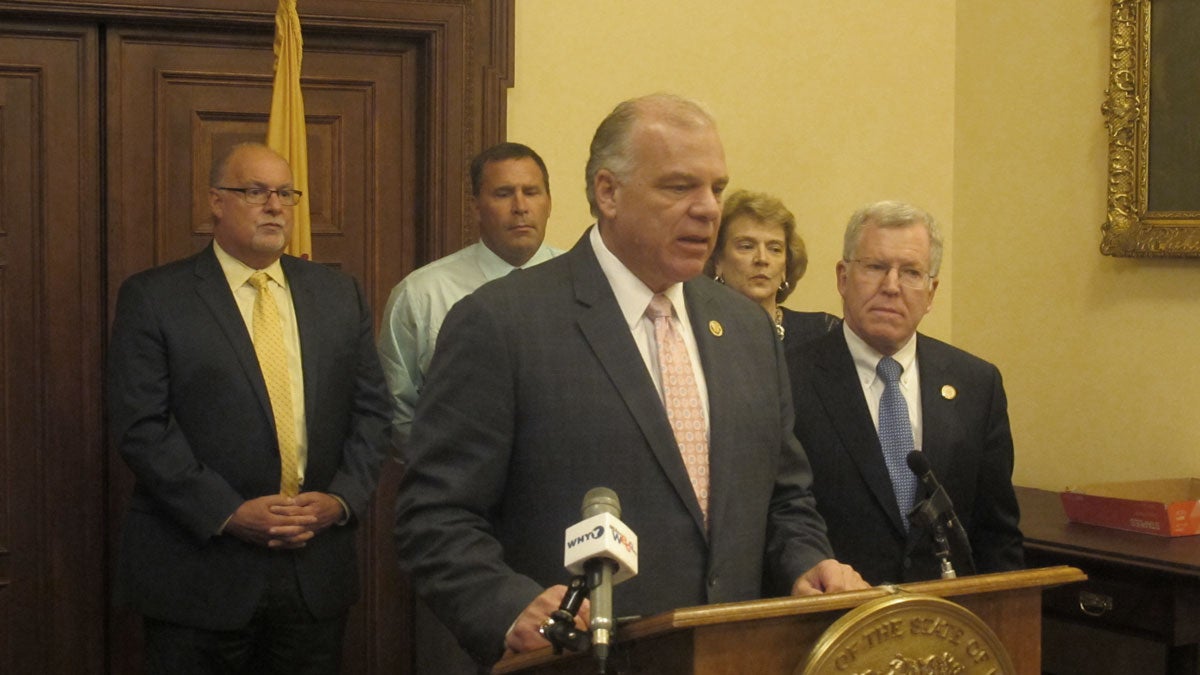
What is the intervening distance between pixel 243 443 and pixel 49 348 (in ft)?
3.58

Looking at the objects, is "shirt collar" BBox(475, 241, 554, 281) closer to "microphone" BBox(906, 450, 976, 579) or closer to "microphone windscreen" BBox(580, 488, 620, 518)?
"microphone" BBox(906, 450, 976, 579)

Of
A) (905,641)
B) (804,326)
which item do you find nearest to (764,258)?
(804,326)

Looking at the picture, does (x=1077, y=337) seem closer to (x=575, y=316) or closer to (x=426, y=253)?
(x=426, y=253)

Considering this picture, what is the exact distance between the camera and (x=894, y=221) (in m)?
2.96

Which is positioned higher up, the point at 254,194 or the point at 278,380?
the point at 254,194

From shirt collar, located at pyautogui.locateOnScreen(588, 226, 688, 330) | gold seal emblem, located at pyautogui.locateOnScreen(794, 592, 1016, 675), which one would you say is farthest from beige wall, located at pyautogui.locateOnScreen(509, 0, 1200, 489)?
gold seal emblem, located at pyautogui.locateOnScreen(794, 592, 1016, 675)

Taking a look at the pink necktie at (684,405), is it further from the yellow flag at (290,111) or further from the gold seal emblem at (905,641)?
the yellow flag at (290,111)

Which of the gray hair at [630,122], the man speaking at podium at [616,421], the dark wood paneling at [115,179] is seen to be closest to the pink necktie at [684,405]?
the man speaking at podium at [616,421]

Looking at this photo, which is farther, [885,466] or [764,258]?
[764,258]

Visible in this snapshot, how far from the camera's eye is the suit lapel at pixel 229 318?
3484mm

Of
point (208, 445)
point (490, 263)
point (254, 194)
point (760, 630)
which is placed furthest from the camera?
point (490, 263)

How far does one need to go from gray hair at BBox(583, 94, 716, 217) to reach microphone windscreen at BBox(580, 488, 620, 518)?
29.3 inches

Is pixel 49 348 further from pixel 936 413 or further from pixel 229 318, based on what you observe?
pixel 936 413

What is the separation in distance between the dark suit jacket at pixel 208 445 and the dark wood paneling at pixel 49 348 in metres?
0.77
